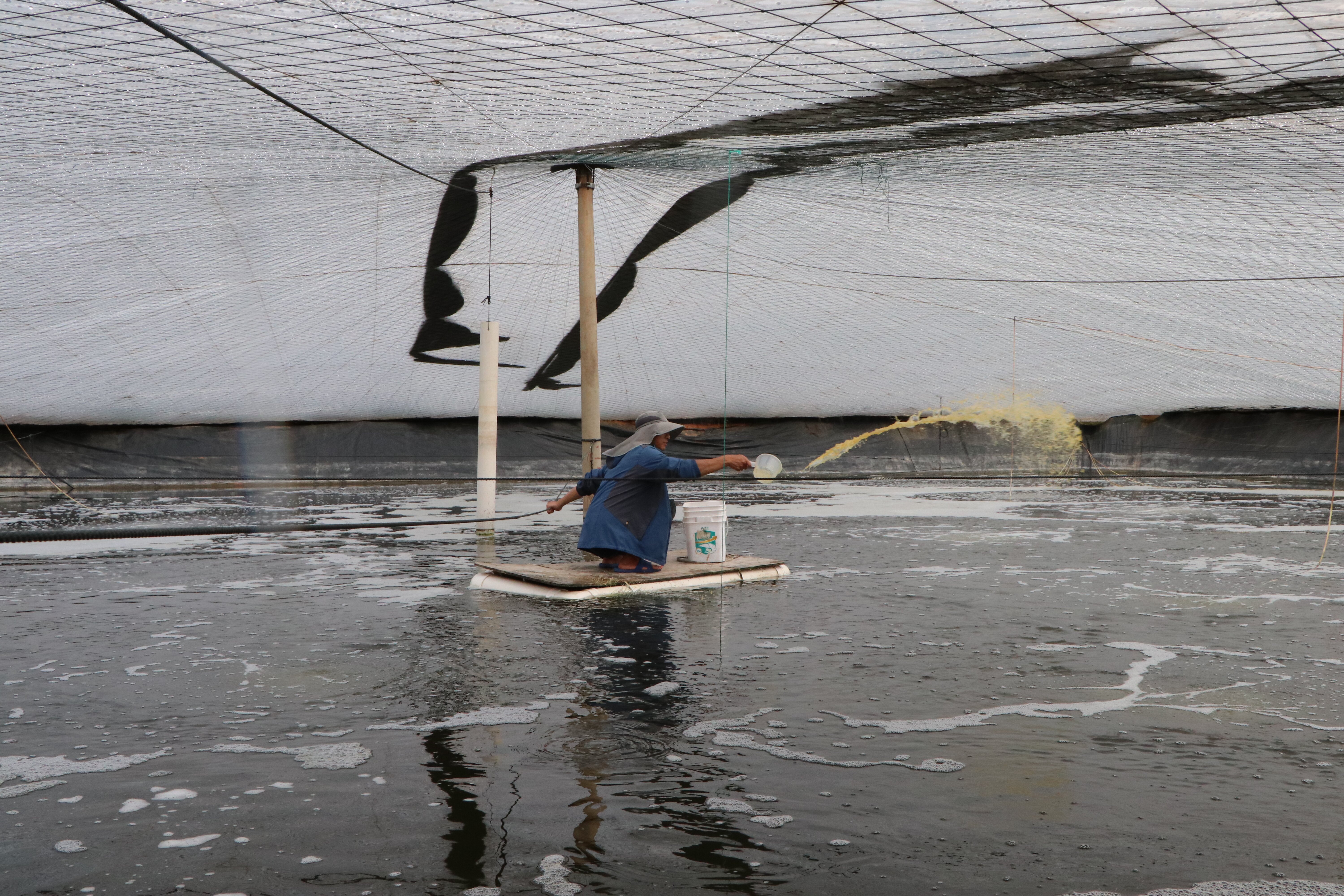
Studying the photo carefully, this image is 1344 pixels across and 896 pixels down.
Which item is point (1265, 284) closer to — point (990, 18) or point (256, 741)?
point (990, 18)

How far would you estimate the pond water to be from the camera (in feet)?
9.74

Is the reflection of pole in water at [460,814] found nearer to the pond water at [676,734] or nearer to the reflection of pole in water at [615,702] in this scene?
the pond water at [676,734]

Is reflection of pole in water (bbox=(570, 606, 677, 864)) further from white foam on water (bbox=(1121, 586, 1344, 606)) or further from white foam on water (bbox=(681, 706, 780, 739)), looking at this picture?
white foam on water (bbox=(1121, 586, 1344, 606))

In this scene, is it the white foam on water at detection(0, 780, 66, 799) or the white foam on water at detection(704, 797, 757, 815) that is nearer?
the white foam on water at detection(704, 797, 757, 815)

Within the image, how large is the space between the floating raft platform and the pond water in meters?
0.18

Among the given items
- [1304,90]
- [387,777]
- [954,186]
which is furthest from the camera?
[954,186]

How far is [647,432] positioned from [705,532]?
94cm

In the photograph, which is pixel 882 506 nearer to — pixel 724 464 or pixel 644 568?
pixel 644 568

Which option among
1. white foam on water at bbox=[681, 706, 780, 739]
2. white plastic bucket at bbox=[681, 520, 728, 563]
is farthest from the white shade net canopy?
white foam on water at bbox=[681, 706, 780, 739]

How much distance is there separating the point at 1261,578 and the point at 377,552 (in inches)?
296

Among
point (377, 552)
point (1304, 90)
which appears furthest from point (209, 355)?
point (1304, 90)

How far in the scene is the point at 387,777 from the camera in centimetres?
363


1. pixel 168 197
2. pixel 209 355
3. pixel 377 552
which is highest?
pixel 168 197

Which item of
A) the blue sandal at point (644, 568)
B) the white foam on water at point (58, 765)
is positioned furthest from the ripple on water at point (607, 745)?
the blue sandal at point (644, 568)
